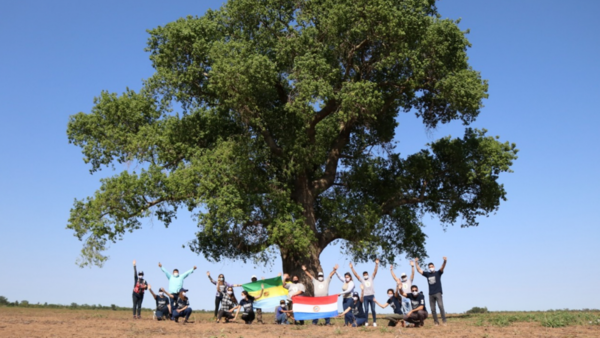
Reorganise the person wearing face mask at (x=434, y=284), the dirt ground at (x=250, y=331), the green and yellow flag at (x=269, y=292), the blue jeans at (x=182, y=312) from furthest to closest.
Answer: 1. the green and yellow flag at (x=269, y=292)
2. the blue jeans at (x=182, y=312)
3. the person wearing face mask at (x=434, y=284)
4. the dirt ground at (x=250, y=331)

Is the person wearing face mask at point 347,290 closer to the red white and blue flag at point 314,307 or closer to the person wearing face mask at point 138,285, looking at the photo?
the red white and blue flag at point 314,307

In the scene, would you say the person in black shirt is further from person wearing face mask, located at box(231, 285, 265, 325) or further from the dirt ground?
the dirt ground

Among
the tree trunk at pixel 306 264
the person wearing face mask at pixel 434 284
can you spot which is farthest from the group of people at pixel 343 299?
the tree trunk at pixel 306 264

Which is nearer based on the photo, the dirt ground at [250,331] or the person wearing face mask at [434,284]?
the dirt ground at [250,331]

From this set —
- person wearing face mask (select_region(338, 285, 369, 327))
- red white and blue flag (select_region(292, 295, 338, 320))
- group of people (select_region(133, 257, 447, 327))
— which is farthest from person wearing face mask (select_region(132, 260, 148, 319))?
person wearing face mask (select_region(338, 285, 369, 327))

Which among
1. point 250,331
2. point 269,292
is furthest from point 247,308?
point 250,331

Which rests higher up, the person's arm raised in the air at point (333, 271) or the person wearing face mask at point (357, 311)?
the person's arm raised in the air at point (333, 271)

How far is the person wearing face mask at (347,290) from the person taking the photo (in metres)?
22.5

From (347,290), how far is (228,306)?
469 centimetres

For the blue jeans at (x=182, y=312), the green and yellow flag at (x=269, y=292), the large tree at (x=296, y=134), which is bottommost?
the blue jeans at (x=182, y=312)

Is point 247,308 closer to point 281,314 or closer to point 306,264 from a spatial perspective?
point 281,314

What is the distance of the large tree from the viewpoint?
1129 inches

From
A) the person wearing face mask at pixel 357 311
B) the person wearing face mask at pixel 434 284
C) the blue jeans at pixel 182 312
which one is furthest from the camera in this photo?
the blue jeans at pixel 182 312

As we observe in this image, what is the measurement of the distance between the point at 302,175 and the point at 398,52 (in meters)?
7.96
